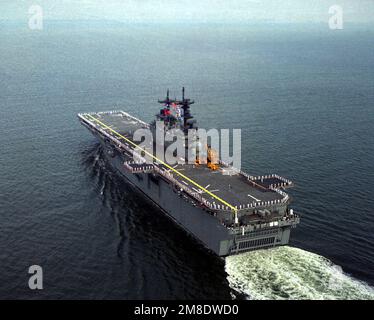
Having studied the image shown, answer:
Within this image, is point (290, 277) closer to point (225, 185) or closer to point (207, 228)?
point (207, 228)

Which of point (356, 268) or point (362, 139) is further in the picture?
point (362, 139)

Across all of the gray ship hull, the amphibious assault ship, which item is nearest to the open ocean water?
the gray ship hull

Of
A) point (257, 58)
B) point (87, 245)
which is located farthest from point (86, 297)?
point (257, 58)

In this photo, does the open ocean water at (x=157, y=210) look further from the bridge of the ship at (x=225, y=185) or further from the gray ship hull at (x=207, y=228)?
the bridge of the ship at (x=225, y=185)

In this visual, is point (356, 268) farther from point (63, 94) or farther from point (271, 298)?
point (63, 94)

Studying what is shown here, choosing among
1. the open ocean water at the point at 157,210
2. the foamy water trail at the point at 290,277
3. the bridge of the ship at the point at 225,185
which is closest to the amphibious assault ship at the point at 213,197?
the bridge of the ship at the point at 225,185

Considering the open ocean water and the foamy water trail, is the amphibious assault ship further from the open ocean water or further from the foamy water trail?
the foamy water trail
